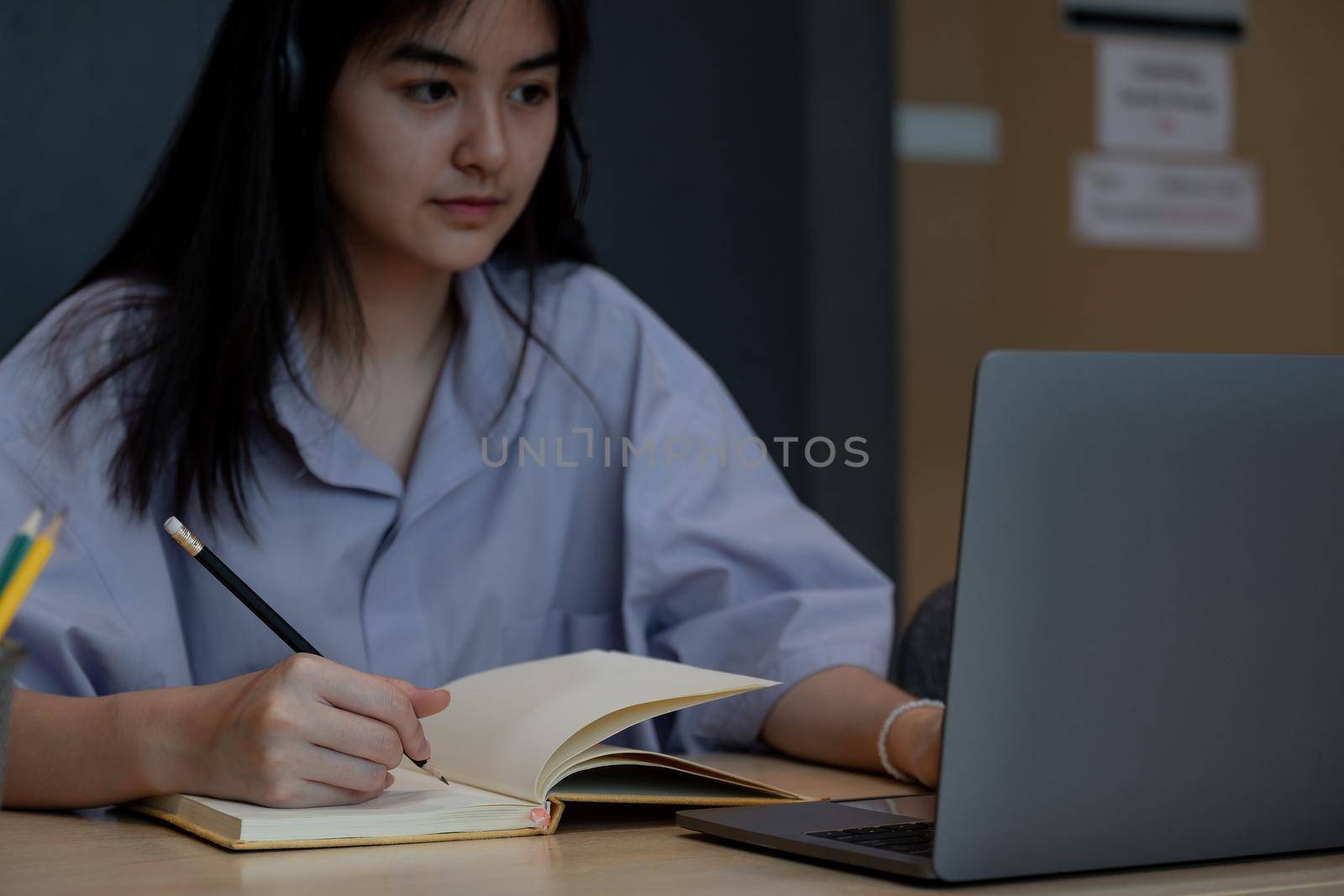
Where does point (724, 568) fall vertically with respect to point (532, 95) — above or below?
below

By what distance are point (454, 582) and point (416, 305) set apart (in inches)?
10.1

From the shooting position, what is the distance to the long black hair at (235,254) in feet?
3.76

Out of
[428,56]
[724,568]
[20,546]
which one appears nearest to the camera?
[20,546]

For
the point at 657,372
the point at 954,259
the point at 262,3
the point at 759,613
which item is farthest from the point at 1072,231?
the point at 262,3

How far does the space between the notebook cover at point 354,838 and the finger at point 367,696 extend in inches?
2.5

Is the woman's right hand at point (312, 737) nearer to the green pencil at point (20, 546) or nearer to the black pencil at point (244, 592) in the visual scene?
the black pencil at point (244, 592)

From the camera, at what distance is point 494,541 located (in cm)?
128

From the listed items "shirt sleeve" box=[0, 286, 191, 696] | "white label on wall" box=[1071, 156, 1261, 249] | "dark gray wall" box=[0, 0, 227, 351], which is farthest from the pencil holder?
"white label on wall" box=[1071, 156, 1261, 249]

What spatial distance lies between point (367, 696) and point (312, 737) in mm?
33

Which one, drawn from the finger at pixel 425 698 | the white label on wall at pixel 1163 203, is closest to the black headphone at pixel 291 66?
the finger at pixel 425 698

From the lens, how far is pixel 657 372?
54.0 inches

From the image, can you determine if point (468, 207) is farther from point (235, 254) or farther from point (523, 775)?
point (523, 775)

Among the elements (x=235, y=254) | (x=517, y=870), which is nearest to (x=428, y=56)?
(x=235, y=254)

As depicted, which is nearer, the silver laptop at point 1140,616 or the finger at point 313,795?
the silver laptop at point 1140,616
